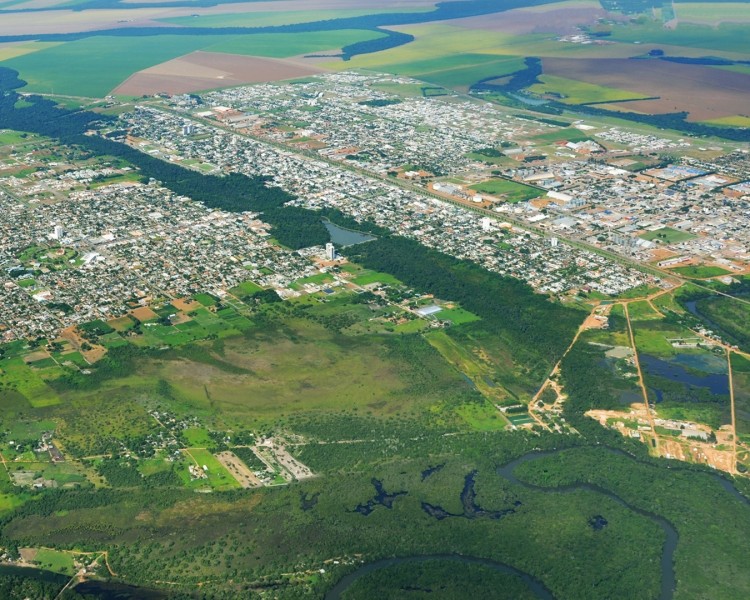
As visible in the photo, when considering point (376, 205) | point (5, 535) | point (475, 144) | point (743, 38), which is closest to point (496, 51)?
point (743, 38)

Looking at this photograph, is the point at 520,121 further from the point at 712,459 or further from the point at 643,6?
the point at 643,6

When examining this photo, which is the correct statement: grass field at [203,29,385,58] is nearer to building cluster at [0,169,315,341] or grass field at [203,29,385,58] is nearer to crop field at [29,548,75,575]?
building cluster at [0,169,315,341]

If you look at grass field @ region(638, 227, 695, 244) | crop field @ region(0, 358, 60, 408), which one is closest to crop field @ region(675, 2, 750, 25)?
grass field @ region(638, 227, 695, 244)

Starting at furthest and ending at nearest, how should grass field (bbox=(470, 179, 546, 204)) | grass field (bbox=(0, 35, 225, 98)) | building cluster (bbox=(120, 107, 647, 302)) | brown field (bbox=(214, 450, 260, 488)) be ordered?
grass field (bbox=(0, 35, 225, 98)) → grass field (bbox=(470, 179, 546, 204)) → building cluster (bbox=(120, 107, 647, 302)) → brown field (bbox=(214, 450, 260, 488))

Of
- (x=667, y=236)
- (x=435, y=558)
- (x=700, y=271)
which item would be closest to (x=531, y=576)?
(x=435, y=558)

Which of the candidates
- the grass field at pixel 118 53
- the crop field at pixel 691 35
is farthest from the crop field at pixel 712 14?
the grass field at pixel 118 53

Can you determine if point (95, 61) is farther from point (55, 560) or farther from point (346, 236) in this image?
point (55, 560)
